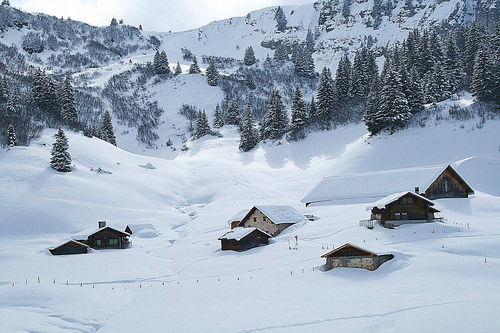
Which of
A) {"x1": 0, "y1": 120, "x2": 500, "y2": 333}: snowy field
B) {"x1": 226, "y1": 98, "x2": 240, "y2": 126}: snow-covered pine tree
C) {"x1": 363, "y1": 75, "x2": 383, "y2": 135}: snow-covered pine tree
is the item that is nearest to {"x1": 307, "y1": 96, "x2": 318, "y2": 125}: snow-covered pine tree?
{"x1": 0, "y1": 120, "x2": 500, "y2": 333}: snowy field

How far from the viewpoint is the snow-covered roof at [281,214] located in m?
49.7

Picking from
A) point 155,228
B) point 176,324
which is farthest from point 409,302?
point 155,228

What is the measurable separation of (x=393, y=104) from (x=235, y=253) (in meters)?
42.6

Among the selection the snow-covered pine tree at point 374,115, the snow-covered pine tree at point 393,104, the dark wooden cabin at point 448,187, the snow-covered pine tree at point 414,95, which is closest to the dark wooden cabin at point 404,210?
the dark wooden cabin at point 448,187

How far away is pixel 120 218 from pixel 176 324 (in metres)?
40.4

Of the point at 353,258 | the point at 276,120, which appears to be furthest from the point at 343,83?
the point at 353,258

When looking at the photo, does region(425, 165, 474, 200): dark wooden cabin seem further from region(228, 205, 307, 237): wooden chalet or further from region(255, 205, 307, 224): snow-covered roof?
region(228, 205, 307, 237): wooden chalet

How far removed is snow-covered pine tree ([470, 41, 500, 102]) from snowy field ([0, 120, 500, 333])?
616 cm

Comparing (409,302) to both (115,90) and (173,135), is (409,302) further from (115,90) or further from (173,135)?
(115,90)

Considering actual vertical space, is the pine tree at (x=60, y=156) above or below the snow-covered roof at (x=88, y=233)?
above

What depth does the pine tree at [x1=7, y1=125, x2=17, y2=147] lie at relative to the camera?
68.9m

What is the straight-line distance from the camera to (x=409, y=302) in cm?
2109

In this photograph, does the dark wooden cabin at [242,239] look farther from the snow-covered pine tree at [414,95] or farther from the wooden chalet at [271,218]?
the snow-covered pine tree at [414,95]

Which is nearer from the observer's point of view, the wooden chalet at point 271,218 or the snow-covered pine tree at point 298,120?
the wooden chalet at point 271,218
